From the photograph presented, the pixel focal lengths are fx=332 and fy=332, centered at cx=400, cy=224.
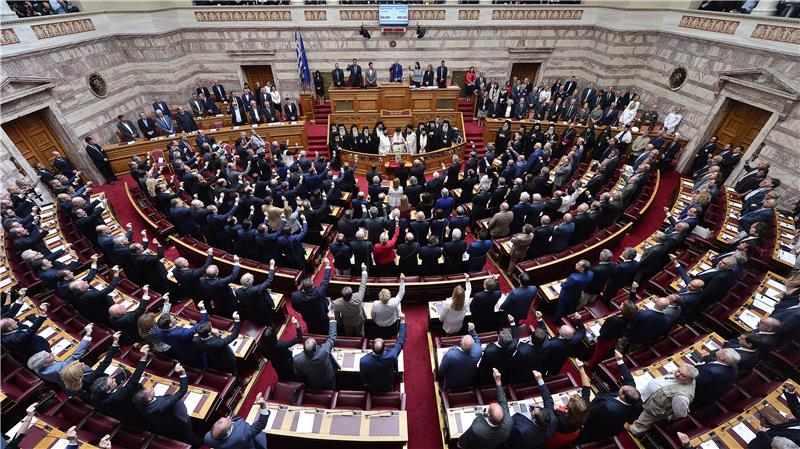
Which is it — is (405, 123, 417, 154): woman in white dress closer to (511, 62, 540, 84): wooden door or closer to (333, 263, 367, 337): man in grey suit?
(511, 62, 540, 84): wooden door

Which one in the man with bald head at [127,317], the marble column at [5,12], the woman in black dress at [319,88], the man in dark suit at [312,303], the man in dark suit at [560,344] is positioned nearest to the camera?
the man in dark suit at [560,344]

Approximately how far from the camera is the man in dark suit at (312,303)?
536cm

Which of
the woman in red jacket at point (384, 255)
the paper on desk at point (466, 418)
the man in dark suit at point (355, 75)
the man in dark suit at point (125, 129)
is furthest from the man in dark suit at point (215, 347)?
the man in dark suit at point (355, 75)

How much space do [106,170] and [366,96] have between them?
1001cm

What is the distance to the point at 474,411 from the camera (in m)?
4.34

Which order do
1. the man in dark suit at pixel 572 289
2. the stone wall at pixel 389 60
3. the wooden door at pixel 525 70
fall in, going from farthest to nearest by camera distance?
the wooden door at pixel 525 70, the stone wall at pixel 389 60, the man in dark suit at pixel 572 289

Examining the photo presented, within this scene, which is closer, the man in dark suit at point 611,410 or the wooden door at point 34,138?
the man in dark suit at point 611,410

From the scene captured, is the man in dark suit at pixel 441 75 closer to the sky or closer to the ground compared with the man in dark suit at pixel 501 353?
closer to the sky

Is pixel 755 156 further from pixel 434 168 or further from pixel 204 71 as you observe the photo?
pixel 204 71

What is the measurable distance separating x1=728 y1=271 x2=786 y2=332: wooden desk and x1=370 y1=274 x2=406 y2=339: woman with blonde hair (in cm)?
533

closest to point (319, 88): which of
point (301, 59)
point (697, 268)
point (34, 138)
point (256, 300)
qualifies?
point (301, 59)

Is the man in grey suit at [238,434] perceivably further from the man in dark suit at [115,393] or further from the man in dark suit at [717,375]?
the man in dark suit at [717,375]

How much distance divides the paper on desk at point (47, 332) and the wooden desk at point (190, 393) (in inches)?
57.4

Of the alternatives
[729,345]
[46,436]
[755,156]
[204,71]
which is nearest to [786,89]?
[755,156]
